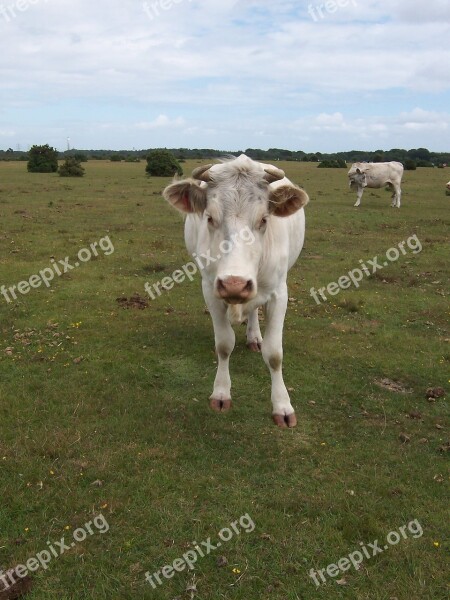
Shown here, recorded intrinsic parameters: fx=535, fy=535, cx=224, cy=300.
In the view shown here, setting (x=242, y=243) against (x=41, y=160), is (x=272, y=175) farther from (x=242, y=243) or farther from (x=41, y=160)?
(x=41, y=160)

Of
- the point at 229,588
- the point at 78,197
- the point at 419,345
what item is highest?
the point at 78,197

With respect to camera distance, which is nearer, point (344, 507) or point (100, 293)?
point (344, 507)

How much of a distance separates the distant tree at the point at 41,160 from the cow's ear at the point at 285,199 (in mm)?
41370

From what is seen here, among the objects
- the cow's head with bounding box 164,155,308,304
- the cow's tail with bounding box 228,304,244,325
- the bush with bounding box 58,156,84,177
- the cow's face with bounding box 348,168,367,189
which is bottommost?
the cow's tail with bounding box 228,304,244,325

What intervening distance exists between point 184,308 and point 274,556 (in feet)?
18.9

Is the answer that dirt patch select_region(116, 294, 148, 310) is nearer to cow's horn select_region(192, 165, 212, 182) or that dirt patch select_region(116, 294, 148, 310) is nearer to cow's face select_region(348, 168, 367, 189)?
cow's horn select_region(192, 165, 212, 182)

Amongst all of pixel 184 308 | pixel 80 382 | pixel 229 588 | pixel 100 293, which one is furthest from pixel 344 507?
pixel 100 293

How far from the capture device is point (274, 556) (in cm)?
375

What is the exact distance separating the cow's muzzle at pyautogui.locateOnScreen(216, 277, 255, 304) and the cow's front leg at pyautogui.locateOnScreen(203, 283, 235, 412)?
151 cm

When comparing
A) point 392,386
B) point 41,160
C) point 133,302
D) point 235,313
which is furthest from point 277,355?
point 41,160

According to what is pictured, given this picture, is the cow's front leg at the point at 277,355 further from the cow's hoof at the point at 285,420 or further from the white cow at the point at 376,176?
the white cow at the point at 376,176

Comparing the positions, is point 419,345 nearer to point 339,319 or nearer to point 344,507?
point 339,319

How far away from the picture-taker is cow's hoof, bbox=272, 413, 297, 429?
5465mm

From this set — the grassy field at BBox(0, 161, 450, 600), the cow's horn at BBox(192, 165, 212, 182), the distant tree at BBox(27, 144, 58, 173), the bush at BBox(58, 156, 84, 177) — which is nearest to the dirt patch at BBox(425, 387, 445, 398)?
the grassy field at BBox(0, 161, 450, 600)
